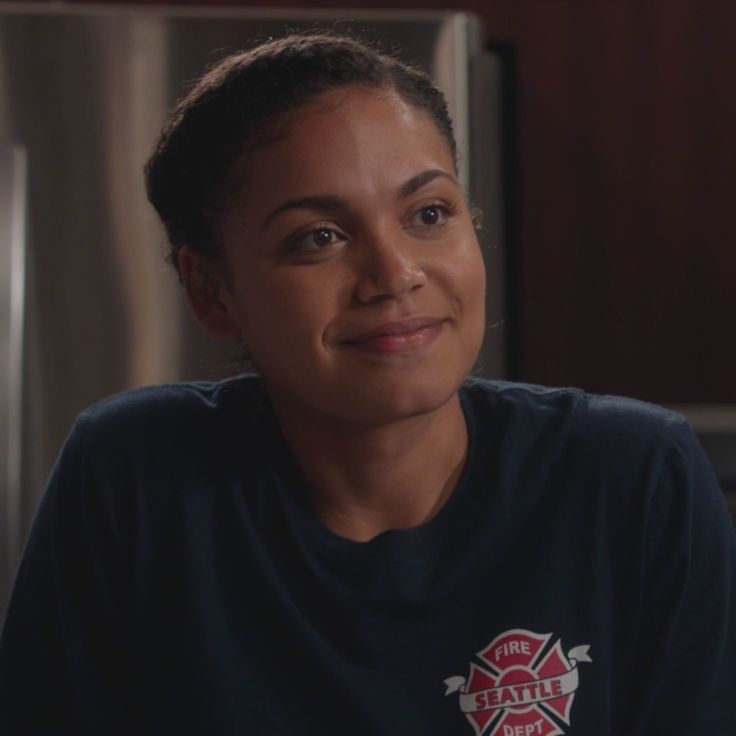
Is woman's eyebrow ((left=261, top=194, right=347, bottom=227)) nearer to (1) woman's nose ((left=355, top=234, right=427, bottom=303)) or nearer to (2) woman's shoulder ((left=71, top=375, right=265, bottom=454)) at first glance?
(1) woman's nose ((left=355, top=234, right=427, bottom=303))

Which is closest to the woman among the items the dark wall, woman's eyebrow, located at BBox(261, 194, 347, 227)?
woman's eyebrow, located at BBox(261, 194, 347, 227)

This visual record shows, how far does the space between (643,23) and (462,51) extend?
2.59 feet

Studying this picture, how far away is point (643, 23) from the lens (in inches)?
109

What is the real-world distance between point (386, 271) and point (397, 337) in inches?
2.0

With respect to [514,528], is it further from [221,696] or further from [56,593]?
[56,593]

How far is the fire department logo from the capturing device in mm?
1108

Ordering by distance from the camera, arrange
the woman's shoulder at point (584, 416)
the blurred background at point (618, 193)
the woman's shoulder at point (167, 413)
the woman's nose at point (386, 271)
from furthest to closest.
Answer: the blurred background at point (618, 193)
the woman's shoulder at point (167, 413)
the woman's shoulder at point (584, 416)
the woman's nose at point (386, 271)

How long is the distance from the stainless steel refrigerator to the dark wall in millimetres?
776

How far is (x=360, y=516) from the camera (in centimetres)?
120

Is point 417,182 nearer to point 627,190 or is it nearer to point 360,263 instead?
point 360,263

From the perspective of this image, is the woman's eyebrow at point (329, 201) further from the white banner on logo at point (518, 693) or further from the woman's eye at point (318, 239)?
the white banner on logo at point (518, 693)

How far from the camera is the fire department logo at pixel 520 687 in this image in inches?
43.6

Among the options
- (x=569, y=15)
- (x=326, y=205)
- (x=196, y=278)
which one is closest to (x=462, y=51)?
(x=569, y=15)

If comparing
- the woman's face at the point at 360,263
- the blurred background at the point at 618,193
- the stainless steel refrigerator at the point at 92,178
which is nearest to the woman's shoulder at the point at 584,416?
the woman's face at the point at 360,263
